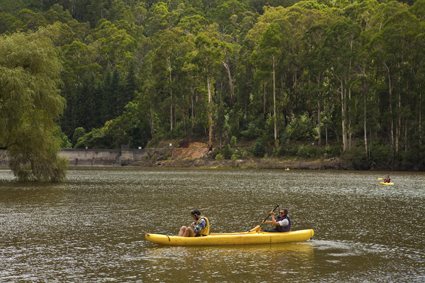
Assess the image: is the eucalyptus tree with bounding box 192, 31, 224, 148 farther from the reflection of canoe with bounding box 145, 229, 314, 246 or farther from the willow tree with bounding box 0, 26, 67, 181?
the reflection of canoe with bounding box 145, 229, 314, 246

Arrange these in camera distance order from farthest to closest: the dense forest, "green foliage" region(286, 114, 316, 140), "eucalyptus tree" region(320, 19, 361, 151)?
"green foliage" region(286, 114, 316, 140) → "eucalyptus tree" region(320, 19, 361, 151) → the dense forest

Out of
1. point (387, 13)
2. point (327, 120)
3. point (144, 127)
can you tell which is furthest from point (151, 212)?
point (144, 127)

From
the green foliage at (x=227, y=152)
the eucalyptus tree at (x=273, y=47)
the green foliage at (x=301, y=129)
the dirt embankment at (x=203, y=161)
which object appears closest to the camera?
the dirt embankment at (x=203, y=161)

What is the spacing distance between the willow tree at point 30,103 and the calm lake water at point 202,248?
547 centimetres

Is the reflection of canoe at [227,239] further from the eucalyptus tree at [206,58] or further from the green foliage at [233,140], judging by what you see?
the eucalyptus tree at [206,58]

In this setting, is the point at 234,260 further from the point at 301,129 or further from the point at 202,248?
the point at 301,129

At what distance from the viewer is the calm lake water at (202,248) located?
37.5 ft

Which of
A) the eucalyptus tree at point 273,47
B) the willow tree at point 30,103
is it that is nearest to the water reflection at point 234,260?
the willow tree at point 30,103

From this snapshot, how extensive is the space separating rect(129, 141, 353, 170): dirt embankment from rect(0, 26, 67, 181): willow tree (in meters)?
39.8

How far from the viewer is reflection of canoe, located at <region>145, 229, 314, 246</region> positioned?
47.6 ft

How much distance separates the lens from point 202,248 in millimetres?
14500

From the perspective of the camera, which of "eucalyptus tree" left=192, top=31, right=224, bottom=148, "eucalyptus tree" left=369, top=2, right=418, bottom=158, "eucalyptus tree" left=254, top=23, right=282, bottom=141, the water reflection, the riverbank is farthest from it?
"eucalyptus tree" left=192, top=31, right=224, bottom=148

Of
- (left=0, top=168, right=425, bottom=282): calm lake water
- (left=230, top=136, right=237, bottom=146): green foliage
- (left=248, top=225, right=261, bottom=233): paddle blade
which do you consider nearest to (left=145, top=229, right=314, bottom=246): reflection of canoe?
(left=248, top=225, right=261, bottom=233): paddle blade

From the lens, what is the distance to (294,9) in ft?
288
